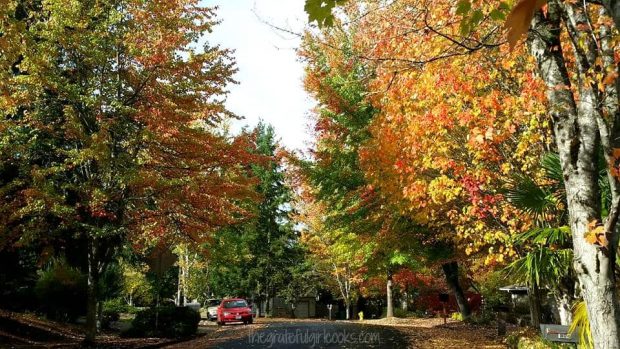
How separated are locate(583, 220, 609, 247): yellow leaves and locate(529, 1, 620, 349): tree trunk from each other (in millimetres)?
37

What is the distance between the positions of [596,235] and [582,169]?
21.5 inches

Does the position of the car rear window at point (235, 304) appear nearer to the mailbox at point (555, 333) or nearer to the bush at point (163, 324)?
the bush at point (163, 324)

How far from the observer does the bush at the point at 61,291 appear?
1761 cm

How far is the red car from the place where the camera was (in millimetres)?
28062

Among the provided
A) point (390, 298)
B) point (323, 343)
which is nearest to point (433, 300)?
point (390, 298)

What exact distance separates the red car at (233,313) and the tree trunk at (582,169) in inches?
1020

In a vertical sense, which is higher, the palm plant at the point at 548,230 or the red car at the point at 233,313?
the palm plant at the point at 548,230

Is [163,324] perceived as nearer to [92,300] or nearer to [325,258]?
[92,300]

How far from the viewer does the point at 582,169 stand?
4066mm

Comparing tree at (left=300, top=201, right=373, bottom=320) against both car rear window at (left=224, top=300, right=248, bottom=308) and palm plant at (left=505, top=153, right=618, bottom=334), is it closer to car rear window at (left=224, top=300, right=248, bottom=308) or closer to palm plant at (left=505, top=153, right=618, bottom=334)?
car rear window at (left=224, top=300, right=248, bottom=308)

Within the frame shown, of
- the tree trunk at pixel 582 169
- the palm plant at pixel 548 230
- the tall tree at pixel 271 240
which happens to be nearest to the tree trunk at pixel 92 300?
the palm plant at pixel 548 230

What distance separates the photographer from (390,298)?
3322 cm

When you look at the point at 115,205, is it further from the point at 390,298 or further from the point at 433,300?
the point at 433,300

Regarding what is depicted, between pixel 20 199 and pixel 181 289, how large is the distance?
29746 mm
